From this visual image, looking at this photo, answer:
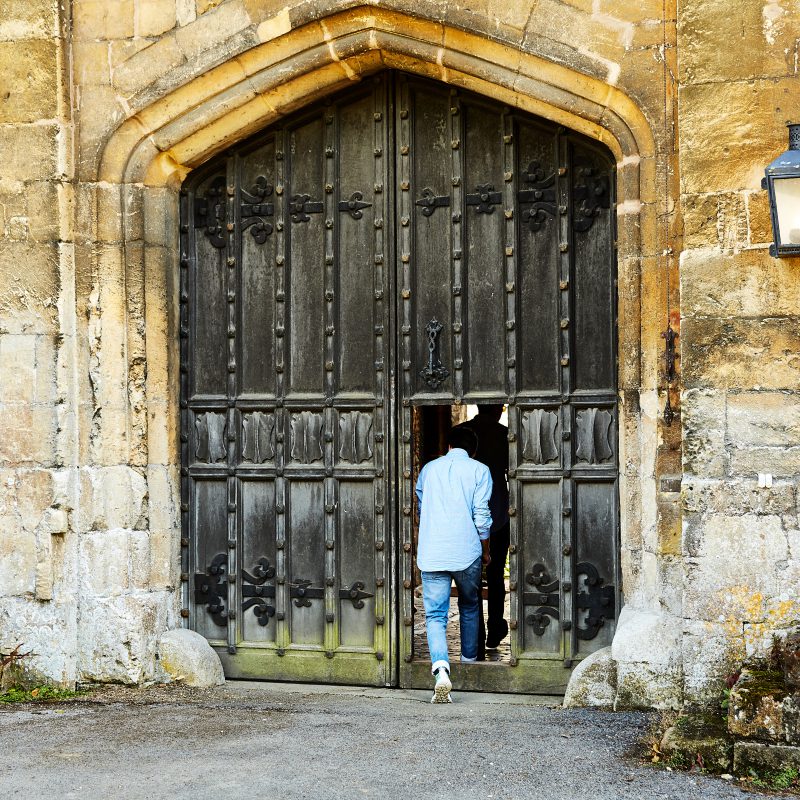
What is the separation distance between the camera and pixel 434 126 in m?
6.12

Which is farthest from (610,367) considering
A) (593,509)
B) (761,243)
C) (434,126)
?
(434,126)

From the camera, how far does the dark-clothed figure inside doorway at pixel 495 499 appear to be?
661 centimetres

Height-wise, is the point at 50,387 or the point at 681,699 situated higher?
the point at 50,387

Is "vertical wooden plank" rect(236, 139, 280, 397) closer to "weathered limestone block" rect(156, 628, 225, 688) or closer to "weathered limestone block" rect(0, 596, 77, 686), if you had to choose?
"weathered limestone block" rect(156, 628, 225, 688)

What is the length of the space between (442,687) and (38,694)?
2.07 m

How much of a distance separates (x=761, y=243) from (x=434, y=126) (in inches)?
75.8

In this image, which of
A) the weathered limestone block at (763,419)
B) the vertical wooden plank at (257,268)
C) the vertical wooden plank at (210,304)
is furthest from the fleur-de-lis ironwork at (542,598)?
the vertical wooden plank at (210,304)

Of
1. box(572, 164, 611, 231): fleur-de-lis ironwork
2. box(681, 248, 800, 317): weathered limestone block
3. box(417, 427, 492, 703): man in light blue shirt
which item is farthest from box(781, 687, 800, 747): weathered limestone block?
box(572, 164, 611, 231): fleur-de-lis ironwork

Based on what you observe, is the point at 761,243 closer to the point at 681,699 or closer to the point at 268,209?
the point at 681,699

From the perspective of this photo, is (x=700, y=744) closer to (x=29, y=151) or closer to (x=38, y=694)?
(x=38, y=694)

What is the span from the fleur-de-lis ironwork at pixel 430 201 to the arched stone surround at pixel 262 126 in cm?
56

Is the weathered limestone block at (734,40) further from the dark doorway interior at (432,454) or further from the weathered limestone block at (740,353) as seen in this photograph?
the dark doorway interior at (432,454)

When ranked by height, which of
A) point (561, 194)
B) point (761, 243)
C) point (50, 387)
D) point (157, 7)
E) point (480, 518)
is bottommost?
point (480, 518)

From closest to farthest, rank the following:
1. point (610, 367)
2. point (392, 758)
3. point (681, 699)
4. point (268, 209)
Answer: point (392, 758), point (681, 699), point (610, 367), point (268, 209)
